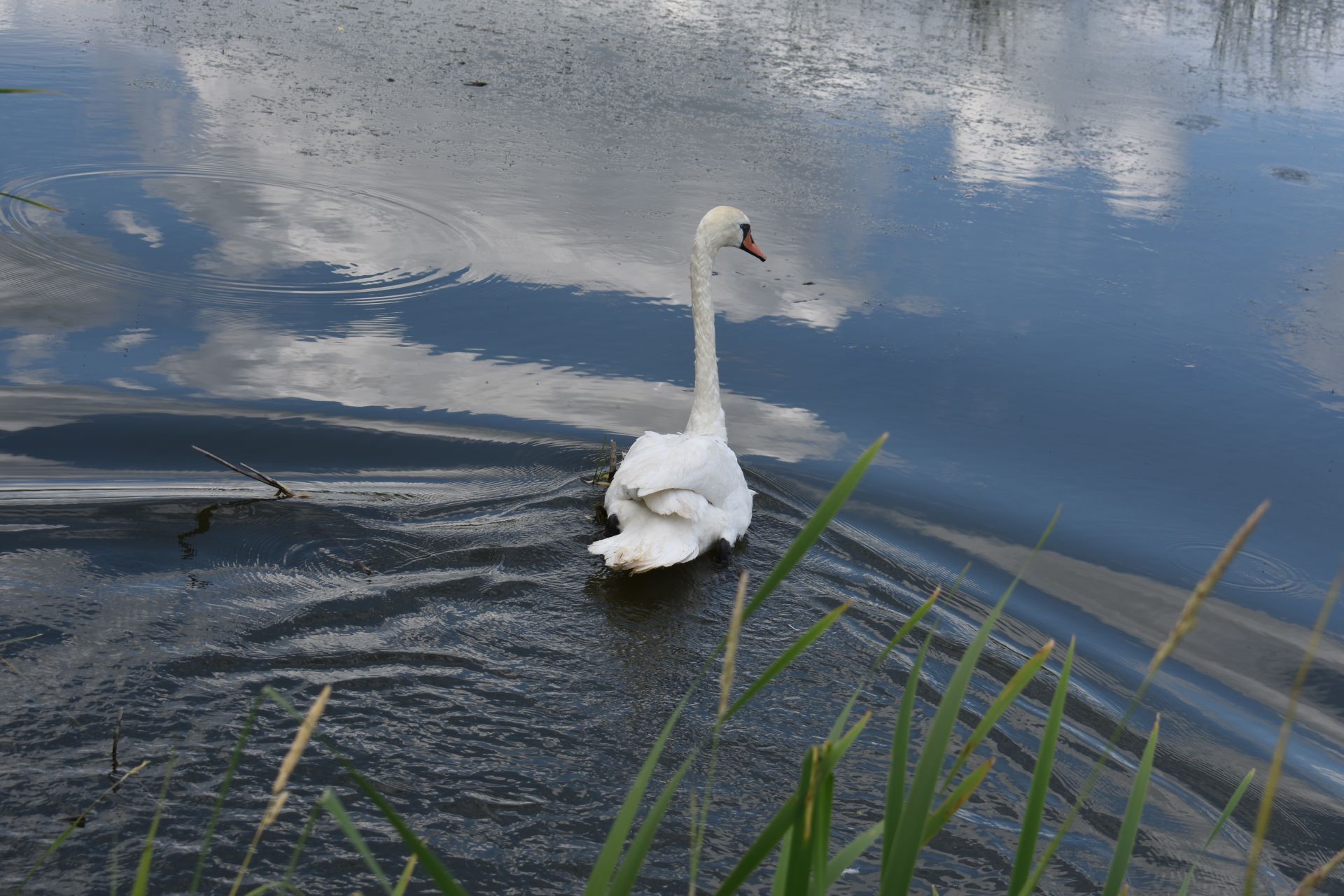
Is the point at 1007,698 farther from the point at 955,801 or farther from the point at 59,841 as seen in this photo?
the point at 59,841

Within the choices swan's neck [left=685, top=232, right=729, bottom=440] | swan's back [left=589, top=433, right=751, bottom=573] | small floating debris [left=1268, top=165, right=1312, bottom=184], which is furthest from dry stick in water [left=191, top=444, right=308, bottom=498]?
small floating debris [left=1268, top=165, right=1312, bottom=184]

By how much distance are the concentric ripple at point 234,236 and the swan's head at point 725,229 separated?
1.64 metres

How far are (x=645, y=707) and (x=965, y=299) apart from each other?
4.30 m

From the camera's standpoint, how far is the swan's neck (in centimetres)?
560

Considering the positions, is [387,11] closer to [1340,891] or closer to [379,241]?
[379,241]

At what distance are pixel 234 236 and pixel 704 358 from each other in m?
3.16

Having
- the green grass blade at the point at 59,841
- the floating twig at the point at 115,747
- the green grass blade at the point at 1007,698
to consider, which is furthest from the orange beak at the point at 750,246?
the green grass blade at the point at 1007,698

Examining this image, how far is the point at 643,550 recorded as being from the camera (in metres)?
4.74

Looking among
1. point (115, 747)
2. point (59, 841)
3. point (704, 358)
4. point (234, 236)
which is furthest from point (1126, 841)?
point (234, 236)

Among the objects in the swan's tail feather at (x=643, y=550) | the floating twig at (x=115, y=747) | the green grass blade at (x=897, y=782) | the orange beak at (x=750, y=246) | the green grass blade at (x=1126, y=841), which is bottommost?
the swan's tail feather at (x=643, y=550)

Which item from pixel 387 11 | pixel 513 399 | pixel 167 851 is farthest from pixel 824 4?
pixel 167 851

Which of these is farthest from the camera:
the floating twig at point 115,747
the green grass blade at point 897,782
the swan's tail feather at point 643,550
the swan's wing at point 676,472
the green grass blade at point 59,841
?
the swan's wing at point 676,472

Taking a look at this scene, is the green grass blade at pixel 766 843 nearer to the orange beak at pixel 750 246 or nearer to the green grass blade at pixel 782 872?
the green grass blade at pixel 782 872

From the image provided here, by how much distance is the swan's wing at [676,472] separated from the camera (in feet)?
16.0
